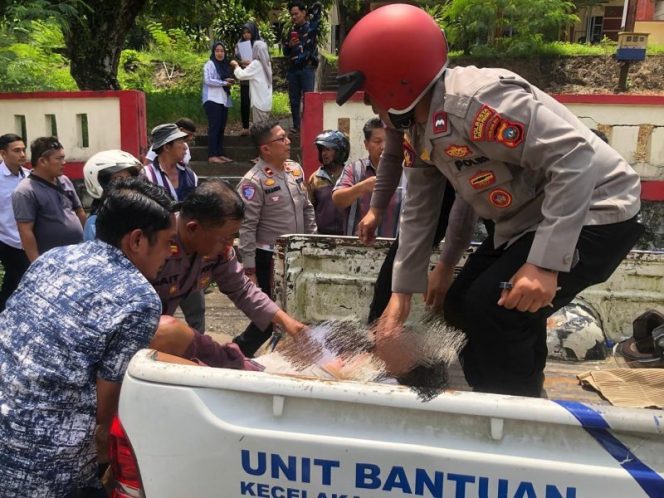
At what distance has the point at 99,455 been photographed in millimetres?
1851

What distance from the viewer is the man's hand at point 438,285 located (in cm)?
254

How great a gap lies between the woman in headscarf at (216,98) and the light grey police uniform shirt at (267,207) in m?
4.47

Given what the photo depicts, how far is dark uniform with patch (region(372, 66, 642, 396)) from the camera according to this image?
1.65 meters

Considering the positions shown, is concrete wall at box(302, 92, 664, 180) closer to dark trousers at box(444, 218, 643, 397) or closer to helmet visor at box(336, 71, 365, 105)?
helmet visor at box(336, 71, 365, 105)

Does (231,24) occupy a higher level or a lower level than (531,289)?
higher

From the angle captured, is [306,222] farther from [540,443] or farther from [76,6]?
[76,6]

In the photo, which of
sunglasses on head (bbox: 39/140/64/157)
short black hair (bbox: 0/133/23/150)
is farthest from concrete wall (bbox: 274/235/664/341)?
short black hair (bbox: 0/133/23/150)

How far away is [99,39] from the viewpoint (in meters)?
8.69

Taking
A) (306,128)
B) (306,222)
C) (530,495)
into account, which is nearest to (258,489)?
(530,495)

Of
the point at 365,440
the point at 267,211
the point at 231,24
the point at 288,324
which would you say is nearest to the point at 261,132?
the point at 267,211

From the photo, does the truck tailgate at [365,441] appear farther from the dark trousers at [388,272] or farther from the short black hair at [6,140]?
the short black hair at [6,140]

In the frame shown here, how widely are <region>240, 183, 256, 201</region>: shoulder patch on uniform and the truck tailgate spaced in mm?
2535

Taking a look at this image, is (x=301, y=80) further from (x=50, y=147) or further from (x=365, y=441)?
(x=365, y=441)

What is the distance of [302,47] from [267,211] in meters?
4.96
